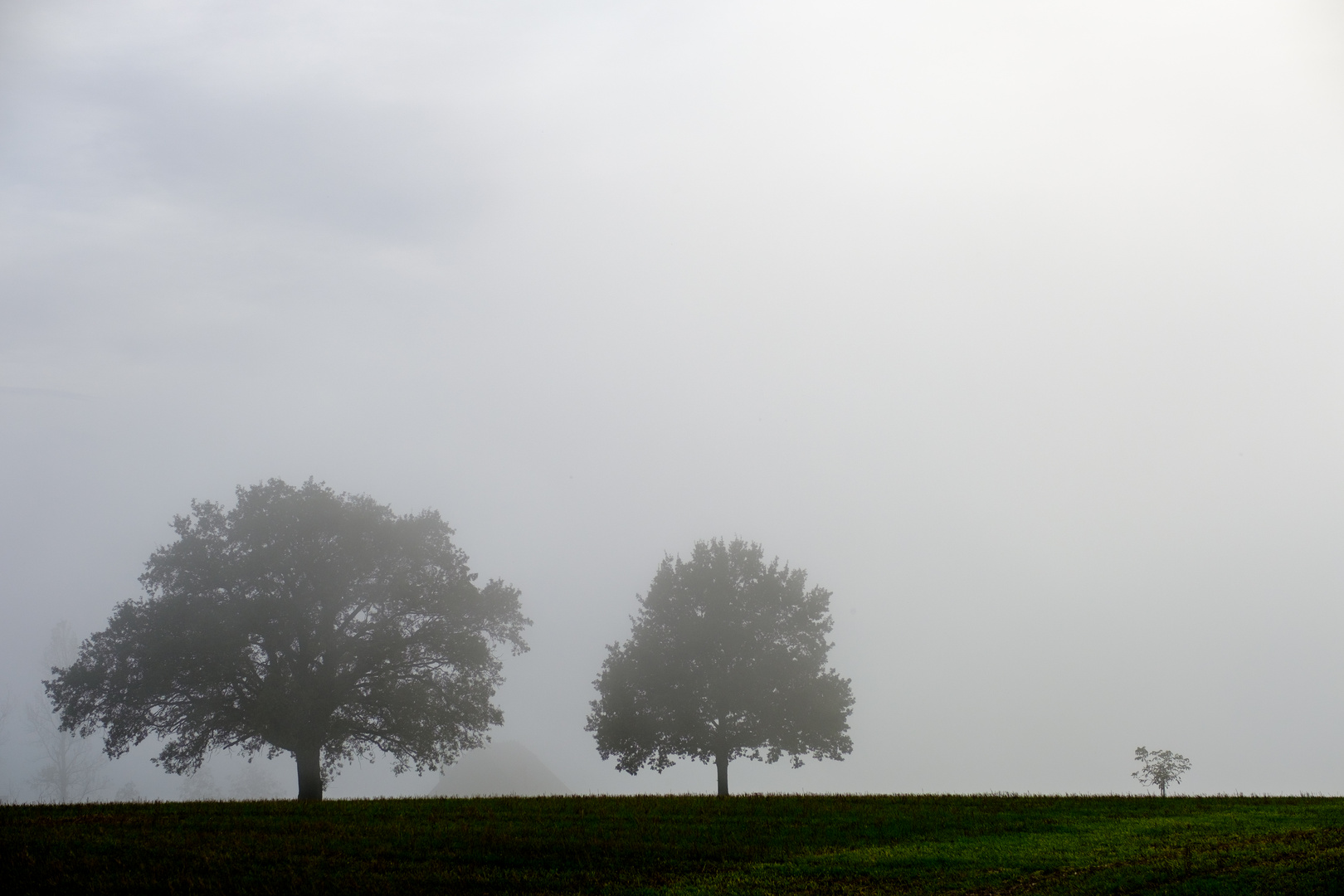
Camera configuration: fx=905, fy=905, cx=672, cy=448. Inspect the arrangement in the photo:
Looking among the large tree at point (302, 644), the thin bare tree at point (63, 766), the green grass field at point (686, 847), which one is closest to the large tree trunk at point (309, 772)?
the large tree at point (302, 644)

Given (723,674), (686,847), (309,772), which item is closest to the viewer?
(686,847)

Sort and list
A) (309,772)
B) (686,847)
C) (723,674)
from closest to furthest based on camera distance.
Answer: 1. (686,847)
2. (309,772)
3. (723,674)

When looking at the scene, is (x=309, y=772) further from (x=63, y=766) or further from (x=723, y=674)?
(x=63, y=766)

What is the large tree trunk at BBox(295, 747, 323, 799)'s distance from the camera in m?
33.2

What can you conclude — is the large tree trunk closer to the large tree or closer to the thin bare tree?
the large tree

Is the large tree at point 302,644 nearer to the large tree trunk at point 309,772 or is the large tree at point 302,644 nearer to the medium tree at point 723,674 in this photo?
the large tree trunk at point 309,772

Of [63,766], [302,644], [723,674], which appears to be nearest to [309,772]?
[302,644]

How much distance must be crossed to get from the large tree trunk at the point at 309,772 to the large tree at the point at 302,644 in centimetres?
6

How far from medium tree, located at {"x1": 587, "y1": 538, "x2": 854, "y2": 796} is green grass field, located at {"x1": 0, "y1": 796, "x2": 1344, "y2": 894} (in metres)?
12.3

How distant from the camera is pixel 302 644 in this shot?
35.0 metres

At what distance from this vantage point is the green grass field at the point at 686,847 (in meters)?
15.1

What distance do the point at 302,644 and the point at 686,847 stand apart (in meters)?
21.9

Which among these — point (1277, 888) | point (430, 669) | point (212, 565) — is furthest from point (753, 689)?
point (1277, 888)

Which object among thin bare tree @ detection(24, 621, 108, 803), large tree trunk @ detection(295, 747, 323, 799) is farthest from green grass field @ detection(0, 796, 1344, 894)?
thin bare tree @ detection(24, 621, 108, 803)
